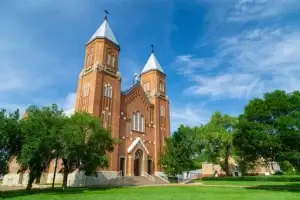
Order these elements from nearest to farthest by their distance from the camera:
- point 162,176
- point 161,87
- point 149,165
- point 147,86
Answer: point 162,176 < point 149,165 < point 147,86 < point 161,87

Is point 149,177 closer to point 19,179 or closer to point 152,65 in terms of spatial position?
point 19,179

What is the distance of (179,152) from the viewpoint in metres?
37.6

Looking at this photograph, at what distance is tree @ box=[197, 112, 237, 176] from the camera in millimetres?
48597

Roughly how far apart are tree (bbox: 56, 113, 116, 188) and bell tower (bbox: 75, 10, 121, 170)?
27.5ft

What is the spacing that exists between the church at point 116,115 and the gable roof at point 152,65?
415 centimetres

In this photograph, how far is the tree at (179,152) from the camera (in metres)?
37.2

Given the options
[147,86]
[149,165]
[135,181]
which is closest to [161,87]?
[147,86]

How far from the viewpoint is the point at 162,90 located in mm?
47938

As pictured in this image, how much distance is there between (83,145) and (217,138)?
32433mm

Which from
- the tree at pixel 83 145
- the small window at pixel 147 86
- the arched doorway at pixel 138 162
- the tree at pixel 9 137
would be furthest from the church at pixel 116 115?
the tree at pixel 9 137

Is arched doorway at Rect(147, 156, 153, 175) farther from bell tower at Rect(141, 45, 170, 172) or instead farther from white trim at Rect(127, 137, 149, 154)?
white trim at Rect(127, 137, 149, 154)

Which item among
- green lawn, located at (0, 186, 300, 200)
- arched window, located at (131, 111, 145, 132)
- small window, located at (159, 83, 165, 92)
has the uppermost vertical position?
small window, located at (159, 83, 165, 92)

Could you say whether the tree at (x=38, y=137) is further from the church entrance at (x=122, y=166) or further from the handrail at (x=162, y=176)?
the handrail at (x=162, y=176)

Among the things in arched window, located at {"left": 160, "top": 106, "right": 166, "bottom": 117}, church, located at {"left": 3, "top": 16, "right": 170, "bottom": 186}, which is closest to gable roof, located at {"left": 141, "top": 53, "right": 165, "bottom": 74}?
church, located at {"left": 3, "top": 16, "right": 170, "bottom": 186}
